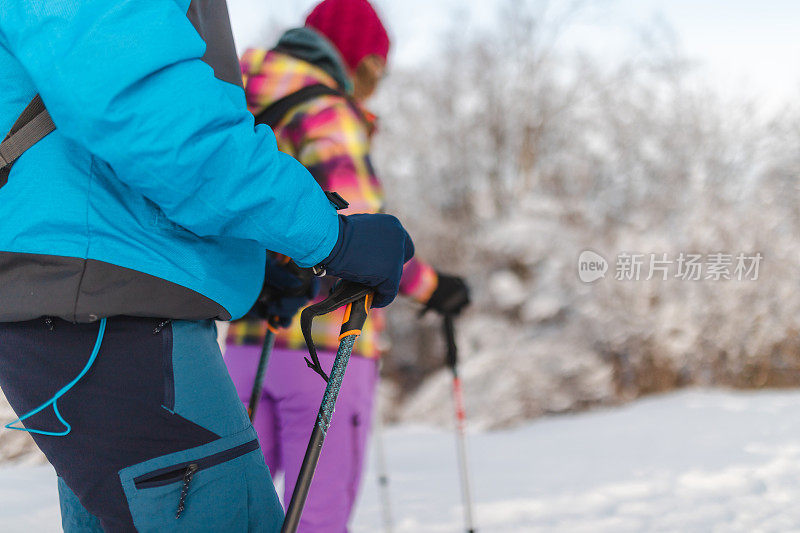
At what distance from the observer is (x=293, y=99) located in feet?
5.41

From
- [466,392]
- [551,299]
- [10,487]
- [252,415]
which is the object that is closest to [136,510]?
[252,415]

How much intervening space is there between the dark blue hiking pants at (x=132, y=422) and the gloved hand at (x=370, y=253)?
0.27 meters

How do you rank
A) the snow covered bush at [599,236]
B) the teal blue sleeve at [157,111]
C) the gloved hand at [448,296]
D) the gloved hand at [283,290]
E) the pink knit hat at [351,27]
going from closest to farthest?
the teal blue sleeve at [157,111]
the gloved hand at [283,290]
the pink knit hat at [351,27]
the gloved hand at [448,296]
the snow covered bush at [599,236]

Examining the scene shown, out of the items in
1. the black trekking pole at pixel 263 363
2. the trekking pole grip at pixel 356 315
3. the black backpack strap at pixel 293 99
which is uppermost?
the black backpack strap at pixel 293 99

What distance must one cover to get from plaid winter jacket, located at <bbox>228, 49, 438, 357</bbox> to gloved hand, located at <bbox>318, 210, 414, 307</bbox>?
0.53m

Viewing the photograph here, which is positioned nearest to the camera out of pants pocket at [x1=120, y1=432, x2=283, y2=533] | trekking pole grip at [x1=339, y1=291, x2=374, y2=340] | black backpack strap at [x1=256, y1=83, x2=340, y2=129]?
pants pocket at [x1=120, y1=432, x2=283, y2=533]

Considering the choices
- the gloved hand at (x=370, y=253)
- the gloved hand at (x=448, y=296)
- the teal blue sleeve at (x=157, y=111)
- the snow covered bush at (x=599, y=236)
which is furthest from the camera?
the snow covered bush at (x=599, y=236)

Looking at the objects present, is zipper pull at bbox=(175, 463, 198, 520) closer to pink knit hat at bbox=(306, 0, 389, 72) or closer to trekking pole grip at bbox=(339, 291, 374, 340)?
trekking pole grip at bbox=(339, 291, 374, 340)

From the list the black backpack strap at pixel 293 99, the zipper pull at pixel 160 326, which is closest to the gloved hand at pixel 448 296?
the black backpack strap at pixel 293 99

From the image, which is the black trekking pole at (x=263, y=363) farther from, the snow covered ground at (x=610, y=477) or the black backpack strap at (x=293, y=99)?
the snow covered ground at (x=610, y=477)

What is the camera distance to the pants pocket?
0.91 m

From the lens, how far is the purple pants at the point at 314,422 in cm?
172

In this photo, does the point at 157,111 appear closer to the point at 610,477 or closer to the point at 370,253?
the point at 370,253

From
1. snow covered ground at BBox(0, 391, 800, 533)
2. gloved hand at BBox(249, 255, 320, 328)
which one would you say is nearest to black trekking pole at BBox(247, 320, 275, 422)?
gloved hand at BBox(249, 255, 320, 328)
